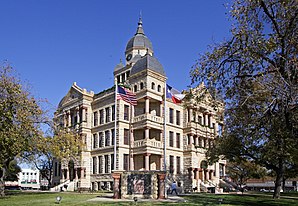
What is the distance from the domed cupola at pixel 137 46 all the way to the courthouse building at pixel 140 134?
4001 mm

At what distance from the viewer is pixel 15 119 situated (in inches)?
1159

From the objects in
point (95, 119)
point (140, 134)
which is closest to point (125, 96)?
point (140, 134)

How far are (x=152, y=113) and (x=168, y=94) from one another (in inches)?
578

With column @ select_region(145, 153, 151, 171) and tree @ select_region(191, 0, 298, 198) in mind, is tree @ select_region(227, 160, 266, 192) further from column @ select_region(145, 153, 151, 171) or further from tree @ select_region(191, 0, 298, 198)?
tree @ select_region(191, 0, 298, 198)

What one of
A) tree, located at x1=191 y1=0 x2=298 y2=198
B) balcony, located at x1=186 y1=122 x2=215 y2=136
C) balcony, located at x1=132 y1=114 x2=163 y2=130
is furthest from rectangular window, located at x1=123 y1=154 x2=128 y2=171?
tree, located at x1=191 y1=0 x2=298 y2=198

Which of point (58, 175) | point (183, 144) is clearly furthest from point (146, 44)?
point (58, 175)

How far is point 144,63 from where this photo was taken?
46094 mm

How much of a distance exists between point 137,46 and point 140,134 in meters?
16.7

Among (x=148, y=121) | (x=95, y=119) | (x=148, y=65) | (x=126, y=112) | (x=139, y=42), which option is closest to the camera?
(x=148, y=121)

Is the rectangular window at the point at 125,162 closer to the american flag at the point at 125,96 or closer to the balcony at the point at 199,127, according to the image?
the balcony at the point at 199,127

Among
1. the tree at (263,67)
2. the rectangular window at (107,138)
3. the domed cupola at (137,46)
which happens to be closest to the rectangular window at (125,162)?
the rectangular window at (107,138)

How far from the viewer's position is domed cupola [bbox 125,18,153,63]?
188 feet

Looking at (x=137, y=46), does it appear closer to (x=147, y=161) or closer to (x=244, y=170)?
(x=147, y=161)

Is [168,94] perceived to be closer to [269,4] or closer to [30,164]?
[30,164]
